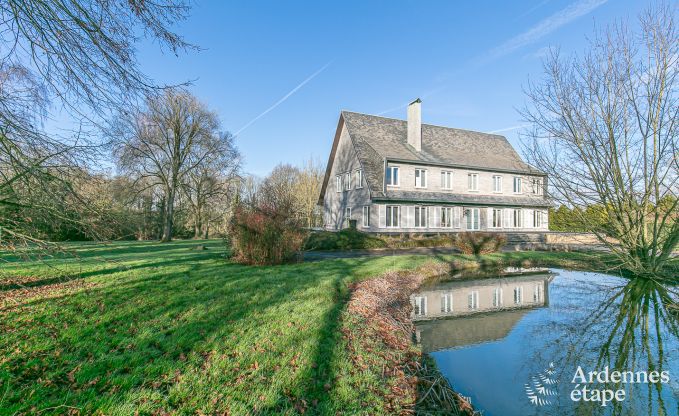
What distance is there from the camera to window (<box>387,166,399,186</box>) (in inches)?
903

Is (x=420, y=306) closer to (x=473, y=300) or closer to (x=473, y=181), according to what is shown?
(x=473, y=300)

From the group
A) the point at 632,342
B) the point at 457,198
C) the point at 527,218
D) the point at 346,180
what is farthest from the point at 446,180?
the point at 632,342

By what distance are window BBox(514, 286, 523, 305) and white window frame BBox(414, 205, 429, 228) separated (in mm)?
12515

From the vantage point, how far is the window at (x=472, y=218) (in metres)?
25.3

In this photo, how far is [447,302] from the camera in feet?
29.8

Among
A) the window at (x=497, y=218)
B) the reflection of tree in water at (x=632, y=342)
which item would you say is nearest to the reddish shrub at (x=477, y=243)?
the reflection of tree in water at (x=632, y=342)

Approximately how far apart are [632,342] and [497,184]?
74.1 ft

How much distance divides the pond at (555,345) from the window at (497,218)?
15.7m

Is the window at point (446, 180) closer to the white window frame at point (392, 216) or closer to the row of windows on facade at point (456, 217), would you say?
the row of windows on facade at point (456, 217)

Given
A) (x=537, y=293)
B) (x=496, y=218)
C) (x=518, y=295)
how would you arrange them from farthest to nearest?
(x=496, y=218) → (x=537, y=293) → (x=518, y=295)

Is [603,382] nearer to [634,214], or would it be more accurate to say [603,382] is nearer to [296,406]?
[296,406]

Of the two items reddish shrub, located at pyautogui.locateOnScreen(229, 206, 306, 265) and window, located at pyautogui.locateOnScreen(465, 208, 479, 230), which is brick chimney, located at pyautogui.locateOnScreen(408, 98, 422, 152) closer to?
window, located at pyautogui.locateOnScreen(465, 208, 479, 230)

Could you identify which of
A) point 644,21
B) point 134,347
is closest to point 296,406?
point 134,347

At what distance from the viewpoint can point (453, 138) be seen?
93.8 ft
